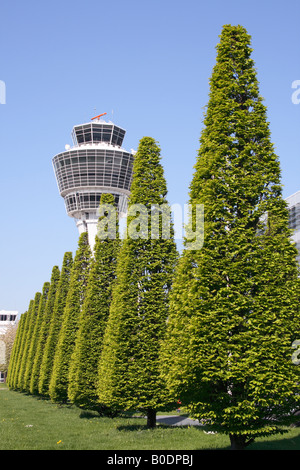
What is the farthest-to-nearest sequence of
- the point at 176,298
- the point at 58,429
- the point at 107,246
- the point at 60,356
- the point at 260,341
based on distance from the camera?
1. the point at 60,356
2. the point at 107,246
3. the point at 58,429
4. the point at 176,298
5. the point at 260,341

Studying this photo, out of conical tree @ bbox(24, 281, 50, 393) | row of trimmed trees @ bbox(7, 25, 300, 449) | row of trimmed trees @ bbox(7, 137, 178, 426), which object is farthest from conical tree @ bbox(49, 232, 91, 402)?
row of trimmed trees @ bbox(7, 25, 300, 449)

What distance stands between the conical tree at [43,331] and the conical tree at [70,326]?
516 inches

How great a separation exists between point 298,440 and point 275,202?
10024 millimetres

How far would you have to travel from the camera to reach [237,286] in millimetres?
13617

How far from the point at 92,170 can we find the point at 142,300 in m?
81.9

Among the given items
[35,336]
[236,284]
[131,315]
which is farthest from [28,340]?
[236,284]

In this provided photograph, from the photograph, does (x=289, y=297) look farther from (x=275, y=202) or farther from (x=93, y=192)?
(x=93, y=192)

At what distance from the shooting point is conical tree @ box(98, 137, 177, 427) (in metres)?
21.3

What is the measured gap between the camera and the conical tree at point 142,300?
2133 cm

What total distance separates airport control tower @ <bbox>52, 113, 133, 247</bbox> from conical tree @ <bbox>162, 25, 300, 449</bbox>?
86.7 meters

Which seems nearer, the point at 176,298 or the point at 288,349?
the point at 288,349

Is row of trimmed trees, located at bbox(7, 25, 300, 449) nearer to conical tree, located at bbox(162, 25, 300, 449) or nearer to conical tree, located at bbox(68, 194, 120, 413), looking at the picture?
conical tree, located at bbox(162, 25, 300, 449)

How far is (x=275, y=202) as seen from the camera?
14.5m

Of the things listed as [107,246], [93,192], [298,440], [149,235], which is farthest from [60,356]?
[93,192]
